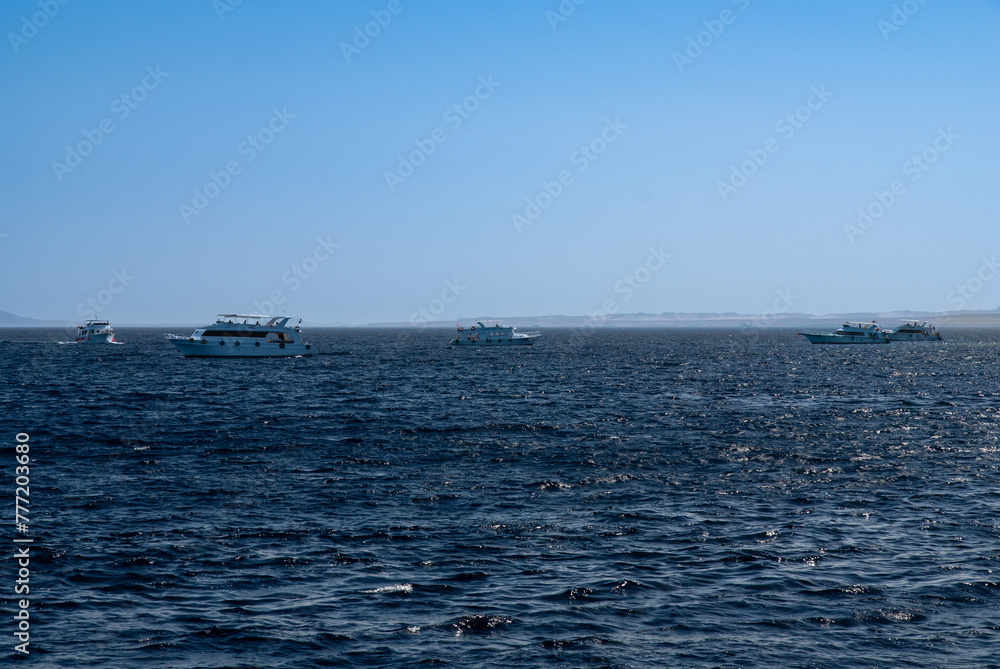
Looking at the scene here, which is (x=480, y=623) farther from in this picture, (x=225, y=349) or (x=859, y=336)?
(x=859, y=336)

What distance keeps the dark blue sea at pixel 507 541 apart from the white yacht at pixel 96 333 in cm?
12988

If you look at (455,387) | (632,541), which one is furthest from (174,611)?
(455,387)

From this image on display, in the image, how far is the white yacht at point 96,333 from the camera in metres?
166

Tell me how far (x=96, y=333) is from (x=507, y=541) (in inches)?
6607

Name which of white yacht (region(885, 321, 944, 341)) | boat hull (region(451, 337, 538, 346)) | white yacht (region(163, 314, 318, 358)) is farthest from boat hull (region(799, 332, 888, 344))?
white yacht (region(163, 314, 318, 358))

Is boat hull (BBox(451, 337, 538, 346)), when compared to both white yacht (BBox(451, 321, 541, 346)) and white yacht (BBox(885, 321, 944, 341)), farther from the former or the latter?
white yacht (BBox(885, 321, 944, 341))

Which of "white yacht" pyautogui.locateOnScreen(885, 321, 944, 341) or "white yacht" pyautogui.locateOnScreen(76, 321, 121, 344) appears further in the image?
"white yacht" pyautogui.locateOnScreen(885, 321, 944, 341)

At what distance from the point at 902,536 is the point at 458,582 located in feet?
38.4

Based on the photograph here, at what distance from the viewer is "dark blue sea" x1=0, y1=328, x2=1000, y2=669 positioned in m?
14.1

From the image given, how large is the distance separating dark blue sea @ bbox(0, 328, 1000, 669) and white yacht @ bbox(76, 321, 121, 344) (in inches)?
5113

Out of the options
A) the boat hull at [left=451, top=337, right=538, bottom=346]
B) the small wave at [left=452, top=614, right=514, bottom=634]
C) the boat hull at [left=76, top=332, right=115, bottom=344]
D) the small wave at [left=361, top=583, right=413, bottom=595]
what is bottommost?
the small wave at [left=452, top=614, right=514, bottom=634]

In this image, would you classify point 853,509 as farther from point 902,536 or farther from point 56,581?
point 56,581

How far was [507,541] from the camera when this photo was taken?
20.3m

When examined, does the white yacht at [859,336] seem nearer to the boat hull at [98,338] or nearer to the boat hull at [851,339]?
the boat hull at [851,339]
